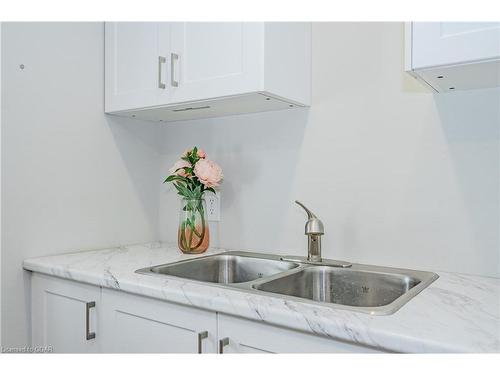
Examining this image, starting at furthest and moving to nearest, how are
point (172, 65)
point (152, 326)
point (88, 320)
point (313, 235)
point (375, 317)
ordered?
point (172, 65) < point (313, 235) < point (88, 320) < point (152, 326) < point (375, 317)

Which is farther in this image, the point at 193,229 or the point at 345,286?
the point at 193,229

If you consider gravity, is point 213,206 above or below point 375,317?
above

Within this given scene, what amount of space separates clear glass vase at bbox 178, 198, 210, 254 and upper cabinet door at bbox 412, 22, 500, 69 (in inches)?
39.5

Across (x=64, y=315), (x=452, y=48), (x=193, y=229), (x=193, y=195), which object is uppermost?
(x=452, y=48)

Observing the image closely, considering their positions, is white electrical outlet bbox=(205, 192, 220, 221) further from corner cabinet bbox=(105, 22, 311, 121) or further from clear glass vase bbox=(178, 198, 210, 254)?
corner cabinet bbox=(105, 22, 311, 121)

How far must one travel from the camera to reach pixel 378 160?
1490 mm

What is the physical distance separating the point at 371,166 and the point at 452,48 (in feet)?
1.82

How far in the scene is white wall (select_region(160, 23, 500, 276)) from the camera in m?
1.33

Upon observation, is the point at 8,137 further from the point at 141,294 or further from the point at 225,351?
the point at 225,351

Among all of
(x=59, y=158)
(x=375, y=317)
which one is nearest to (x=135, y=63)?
(x=59, y=158)

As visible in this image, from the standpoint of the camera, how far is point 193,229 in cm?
173

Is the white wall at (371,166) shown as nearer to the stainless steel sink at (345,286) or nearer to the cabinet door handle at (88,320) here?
the stainless steel sink at (345,286)

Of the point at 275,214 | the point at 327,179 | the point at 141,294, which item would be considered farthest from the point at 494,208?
the point at 141,294

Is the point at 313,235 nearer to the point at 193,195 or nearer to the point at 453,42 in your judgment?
the point at 193,195
